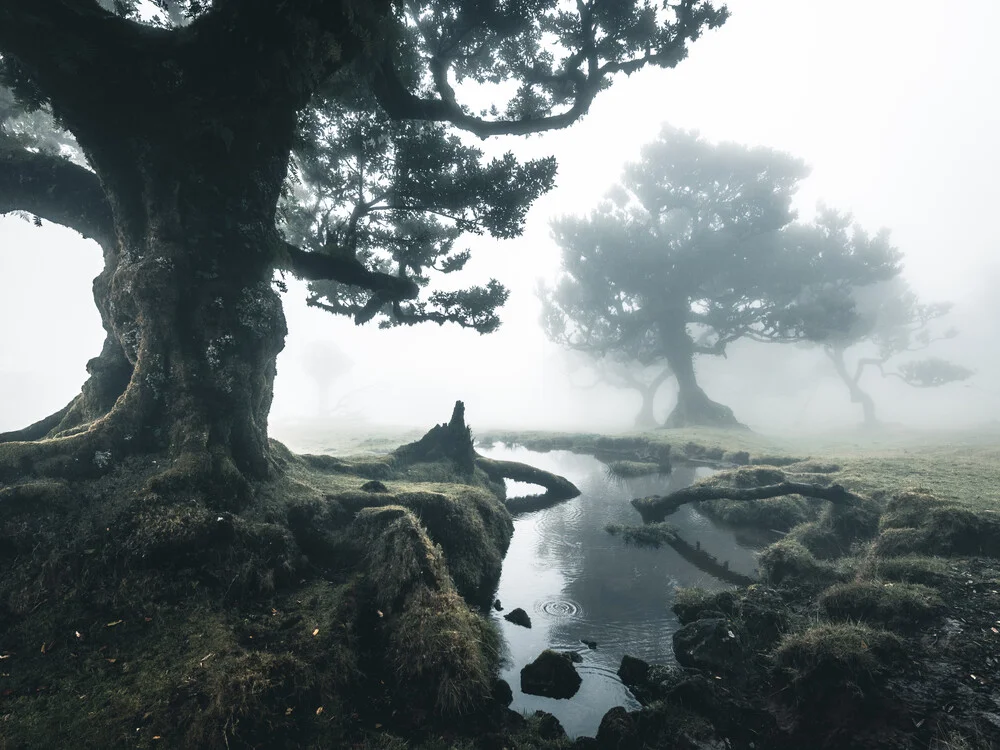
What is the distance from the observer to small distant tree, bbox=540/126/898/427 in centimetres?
4853

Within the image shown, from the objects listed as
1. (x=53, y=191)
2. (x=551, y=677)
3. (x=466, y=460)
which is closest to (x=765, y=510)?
(x=466, y=460)

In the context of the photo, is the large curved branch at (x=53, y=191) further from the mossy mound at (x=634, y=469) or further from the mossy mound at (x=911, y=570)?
the mossy mound at (x=634, y=469)

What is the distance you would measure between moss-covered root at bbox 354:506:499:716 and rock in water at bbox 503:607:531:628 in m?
1.80

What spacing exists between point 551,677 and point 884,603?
6402mm

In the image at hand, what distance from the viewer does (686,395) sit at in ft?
164

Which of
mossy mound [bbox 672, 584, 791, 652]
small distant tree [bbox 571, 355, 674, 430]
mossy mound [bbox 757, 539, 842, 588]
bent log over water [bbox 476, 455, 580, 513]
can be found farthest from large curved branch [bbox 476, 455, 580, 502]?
small distant tree [bbox 571, 355, 674, 430]

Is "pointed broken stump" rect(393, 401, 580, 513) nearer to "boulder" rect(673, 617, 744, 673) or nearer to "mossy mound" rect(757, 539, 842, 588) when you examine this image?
"mossy mound" rect(757, 539, 842, 588)

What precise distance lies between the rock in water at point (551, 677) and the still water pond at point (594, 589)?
14cm

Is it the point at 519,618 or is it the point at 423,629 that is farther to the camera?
the point at 519,618

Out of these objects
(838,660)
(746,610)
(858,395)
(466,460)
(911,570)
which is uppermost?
(858,395)

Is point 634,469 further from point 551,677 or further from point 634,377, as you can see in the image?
point 634,377

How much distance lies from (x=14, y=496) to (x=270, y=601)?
490 centimetres

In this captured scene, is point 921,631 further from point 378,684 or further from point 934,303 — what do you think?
point 934,303

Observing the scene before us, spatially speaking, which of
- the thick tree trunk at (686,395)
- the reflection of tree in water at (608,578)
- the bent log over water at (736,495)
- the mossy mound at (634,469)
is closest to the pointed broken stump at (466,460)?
the reflection of tree in water at (608,578)
